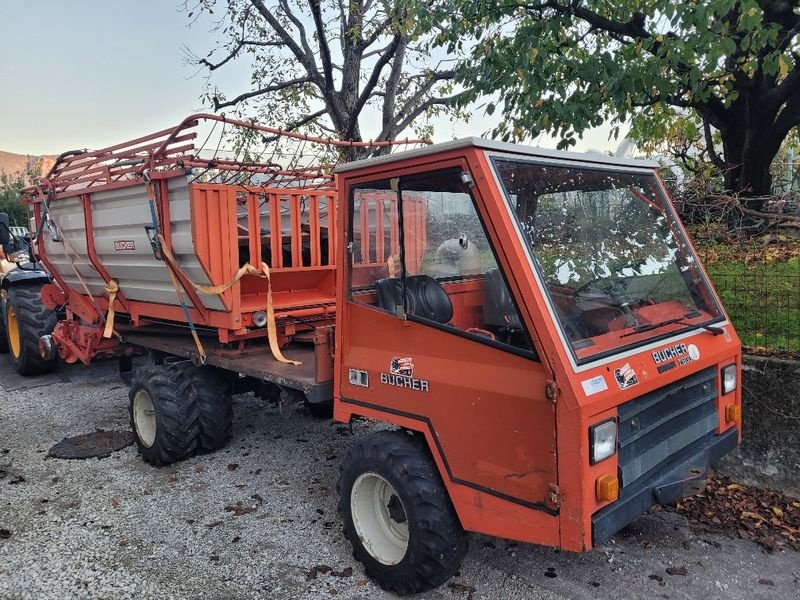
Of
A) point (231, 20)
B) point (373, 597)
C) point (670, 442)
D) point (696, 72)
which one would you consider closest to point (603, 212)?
point (670, 442)

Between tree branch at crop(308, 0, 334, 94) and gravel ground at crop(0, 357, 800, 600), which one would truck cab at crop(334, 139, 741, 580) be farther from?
tree branch at crop(308, 0, 334, 94)

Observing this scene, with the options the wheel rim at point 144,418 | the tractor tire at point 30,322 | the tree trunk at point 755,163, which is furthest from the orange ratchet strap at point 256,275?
the tree trunk at point 755,163

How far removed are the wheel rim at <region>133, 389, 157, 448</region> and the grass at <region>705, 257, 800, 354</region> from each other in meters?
4.60

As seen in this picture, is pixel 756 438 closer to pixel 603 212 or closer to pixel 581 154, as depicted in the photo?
pixel 603 212

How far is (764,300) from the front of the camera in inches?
179

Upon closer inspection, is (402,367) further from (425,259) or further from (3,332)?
(3,332)

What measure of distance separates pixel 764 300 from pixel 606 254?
207 centimetres

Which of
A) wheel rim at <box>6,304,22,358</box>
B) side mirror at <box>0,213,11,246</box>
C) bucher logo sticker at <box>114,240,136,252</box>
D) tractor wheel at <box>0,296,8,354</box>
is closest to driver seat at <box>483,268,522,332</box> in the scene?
bucher logo sticker at <box>114,240,136,252</box>

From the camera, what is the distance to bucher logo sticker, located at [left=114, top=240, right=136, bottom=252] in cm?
Answer: 485

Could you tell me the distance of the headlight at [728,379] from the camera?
3.33 metres

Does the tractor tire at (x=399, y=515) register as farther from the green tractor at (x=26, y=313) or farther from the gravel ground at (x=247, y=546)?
the green tractor at (x=26, y=313)

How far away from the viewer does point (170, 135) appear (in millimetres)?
4316

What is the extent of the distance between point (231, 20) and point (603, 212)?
11.0 metres

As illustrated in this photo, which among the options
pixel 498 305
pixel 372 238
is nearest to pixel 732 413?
pixel 498 305
